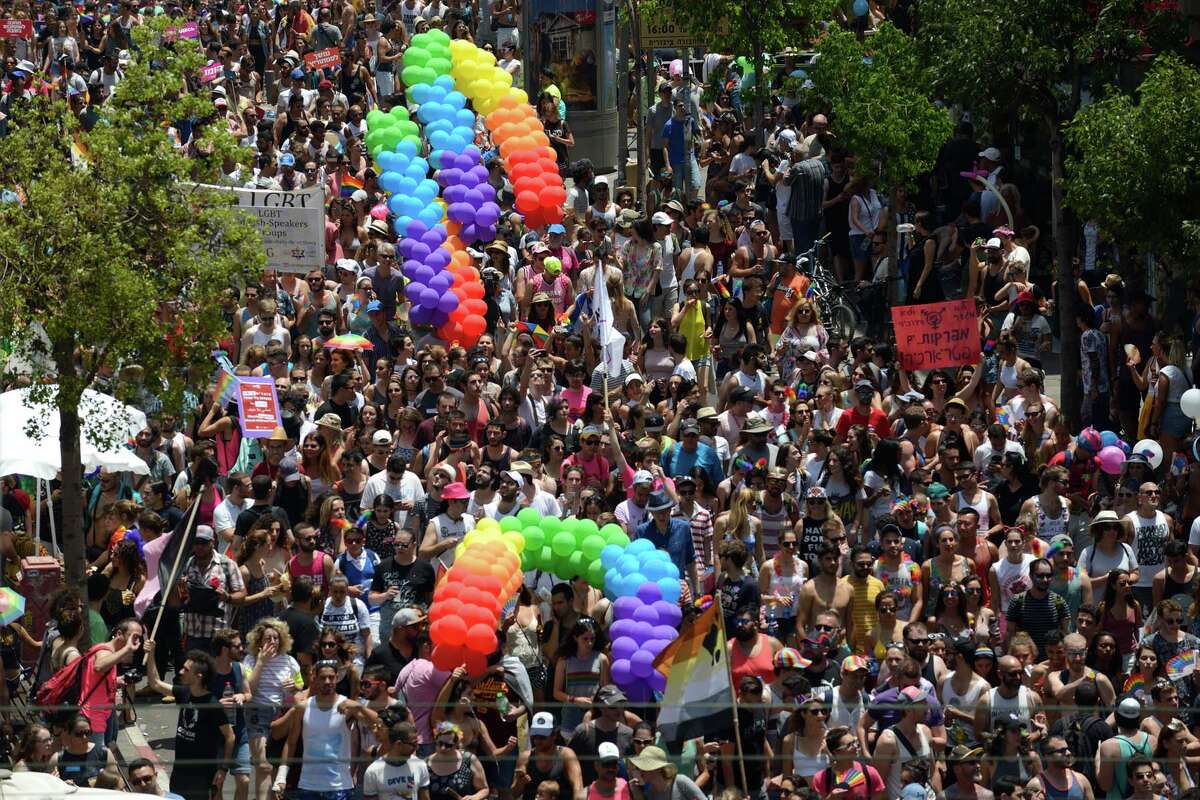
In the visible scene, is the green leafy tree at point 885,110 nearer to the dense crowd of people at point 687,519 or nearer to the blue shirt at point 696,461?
the dense crowd of people at point 687,519

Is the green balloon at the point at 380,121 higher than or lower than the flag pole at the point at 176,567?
higher

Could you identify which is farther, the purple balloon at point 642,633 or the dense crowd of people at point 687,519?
the purple balloon at point 642,633

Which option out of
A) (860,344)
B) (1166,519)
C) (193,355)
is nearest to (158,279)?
(193,355)

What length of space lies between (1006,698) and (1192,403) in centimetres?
433

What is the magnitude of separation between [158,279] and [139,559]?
2.12m

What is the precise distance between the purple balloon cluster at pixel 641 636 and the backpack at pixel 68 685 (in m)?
3.45

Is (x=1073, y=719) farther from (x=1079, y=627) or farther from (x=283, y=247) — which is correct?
(x=283, y=247)

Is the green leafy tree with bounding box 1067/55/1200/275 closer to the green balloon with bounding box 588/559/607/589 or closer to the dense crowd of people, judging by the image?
the dense crowd of people

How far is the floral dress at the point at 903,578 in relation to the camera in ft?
55.1

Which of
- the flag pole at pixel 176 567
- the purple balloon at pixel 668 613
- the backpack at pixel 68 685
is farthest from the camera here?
the flag pole at pixel 176 567

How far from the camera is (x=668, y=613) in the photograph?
16266 mm

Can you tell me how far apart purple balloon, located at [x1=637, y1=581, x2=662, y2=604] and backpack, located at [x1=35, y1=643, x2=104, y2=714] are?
3.65m

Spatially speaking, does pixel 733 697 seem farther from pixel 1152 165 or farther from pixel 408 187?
pixel 408 187

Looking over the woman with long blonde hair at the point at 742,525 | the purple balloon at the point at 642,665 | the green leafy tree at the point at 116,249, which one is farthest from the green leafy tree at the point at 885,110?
the purple balloon at the point at 642,665
